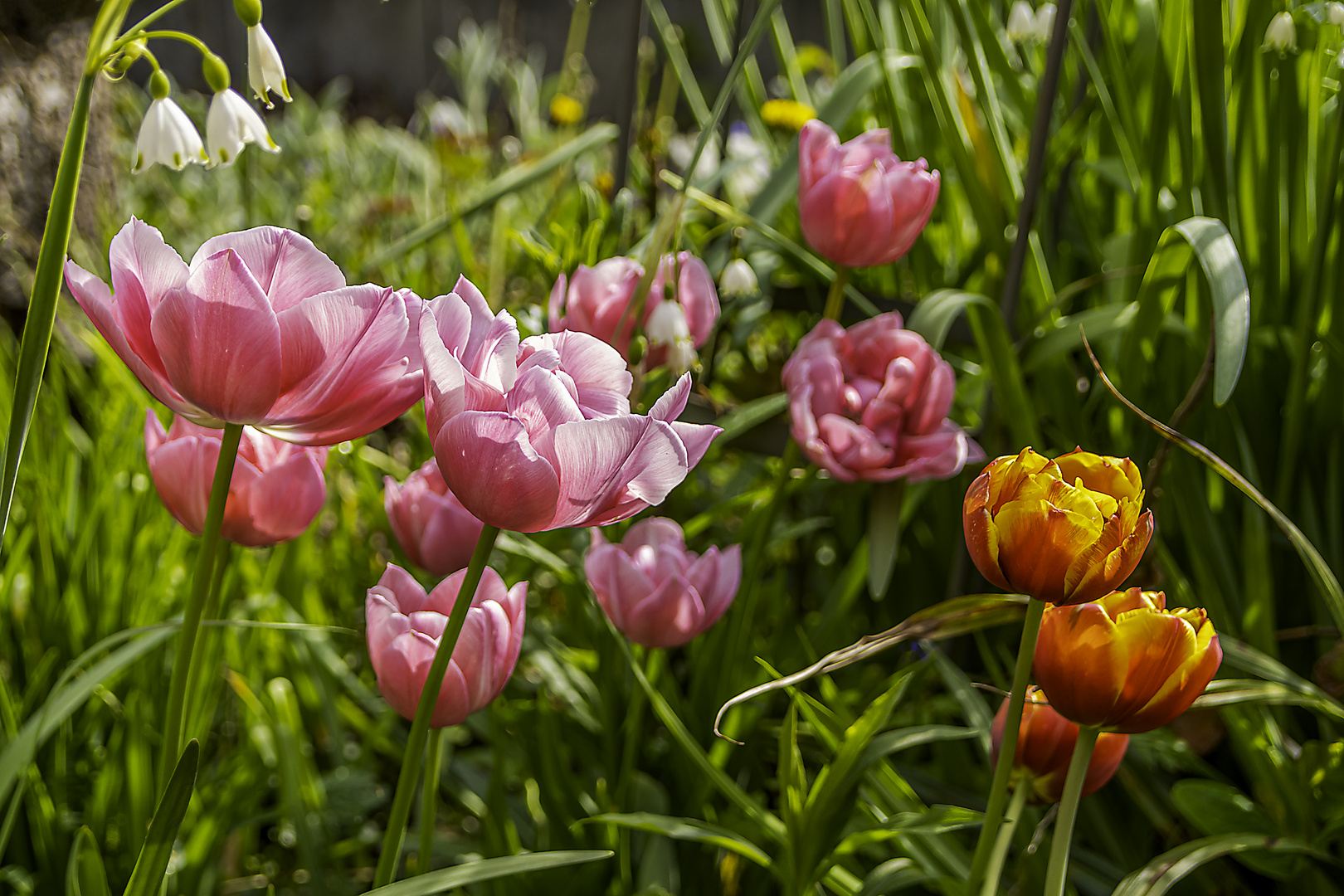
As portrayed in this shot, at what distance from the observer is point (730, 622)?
2.32 ft

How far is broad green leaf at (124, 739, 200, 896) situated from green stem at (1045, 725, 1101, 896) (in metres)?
0.31

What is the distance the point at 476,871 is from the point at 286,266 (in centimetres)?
23

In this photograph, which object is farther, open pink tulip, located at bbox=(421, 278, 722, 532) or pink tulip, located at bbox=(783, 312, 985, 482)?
pink tulip, located at bbox=(783, 312, 985, 482)

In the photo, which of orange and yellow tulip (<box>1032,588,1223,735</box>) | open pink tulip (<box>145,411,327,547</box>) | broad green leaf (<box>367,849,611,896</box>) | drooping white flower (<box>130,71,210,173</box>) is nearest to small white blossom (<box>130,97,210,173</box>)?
drooping white flower (<box>130,71,210,173</box>)

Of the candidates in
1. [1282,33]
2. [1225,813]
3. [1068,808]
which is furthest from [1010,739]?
[1282,33]

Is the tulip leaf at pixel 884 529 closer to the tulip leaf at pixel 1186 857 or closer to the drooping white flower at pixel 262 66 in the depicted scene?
the tulip leaf at pixel 1186 857

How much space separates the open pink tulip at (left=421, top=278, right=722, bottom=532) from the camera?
29 centimetres

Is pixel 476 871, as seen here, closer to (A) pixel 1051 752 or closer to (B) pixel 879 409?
(A) pixel 1051 752

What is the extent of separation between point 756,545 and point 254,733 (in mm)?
433

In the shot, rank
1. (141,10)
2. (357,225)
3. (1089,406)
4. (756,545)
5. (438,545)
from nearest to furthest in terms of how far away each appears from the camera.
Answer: (438,545) < (756,545) < (1089,406) < (357,225) < (141,10)

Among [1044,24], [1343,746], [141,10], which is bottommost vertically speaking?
[1343,746]

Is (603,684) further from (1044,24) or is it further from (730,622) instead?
(1044,24)

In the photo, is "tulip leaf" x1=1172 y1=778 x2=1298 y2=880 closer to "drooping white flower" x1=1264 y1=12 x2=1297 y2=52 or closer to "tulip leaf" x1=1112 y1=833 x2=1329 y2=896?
"tulip leaf" x1=1112 y1=833 x2=1329 y2=896

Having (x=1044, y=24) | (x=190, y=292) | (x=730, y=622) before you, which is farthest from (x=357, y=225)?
(x=190, y=292)
